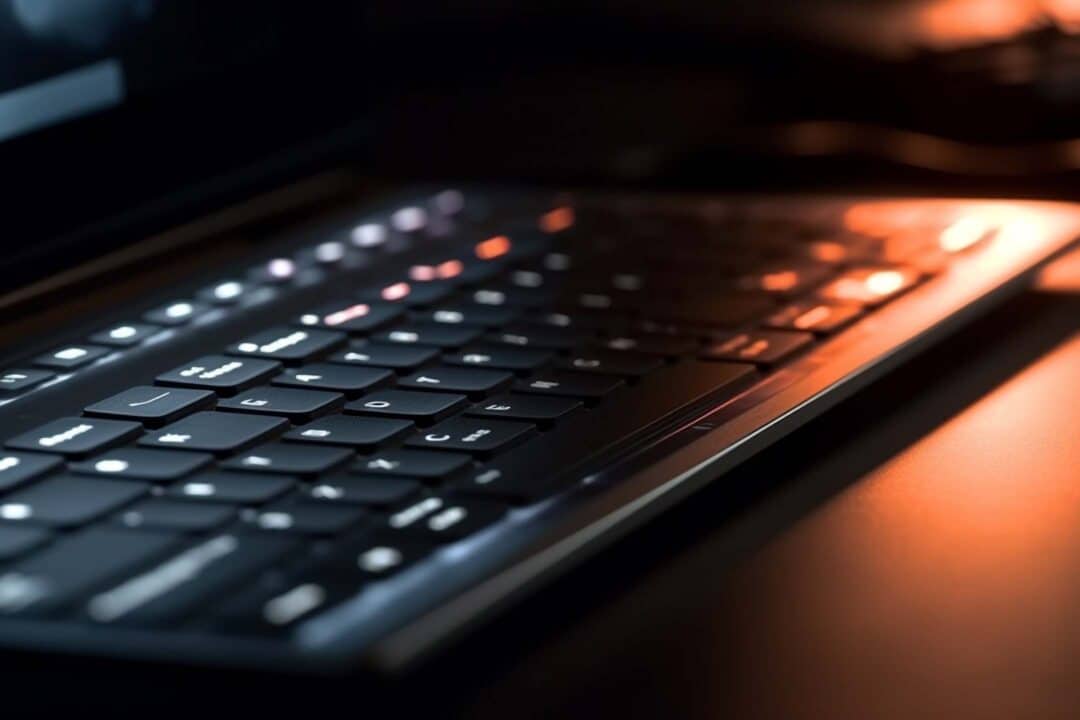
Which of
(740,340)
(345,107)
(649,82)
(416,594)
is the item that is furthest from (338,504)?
(649,82)

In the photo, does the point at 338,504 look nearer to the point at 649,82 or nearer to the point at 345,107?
the point at 345,107

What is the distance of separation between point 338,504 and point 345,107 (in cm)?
45

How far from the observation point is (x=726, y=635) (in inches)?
14.8

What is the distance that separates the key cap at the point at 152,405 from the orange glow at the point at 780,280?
22 cm

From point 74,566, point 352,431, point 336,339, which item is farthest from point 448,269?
point 74,566

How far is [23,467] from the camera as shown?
40cm

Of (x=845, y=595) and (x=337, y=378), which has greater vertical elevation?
(x=337, y=378)

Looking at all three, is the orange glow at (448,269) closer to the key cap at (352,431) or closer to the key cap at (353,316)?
the key cap at (353,316)

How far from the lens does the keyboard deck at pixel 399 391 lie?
33cm

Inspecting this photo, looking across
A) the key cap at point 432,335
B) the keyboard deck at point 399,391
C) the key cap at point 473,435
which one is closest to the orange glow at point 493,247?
the keyboard deck at point 399,391

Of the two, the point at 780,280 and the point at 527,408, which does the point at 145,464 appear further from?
the point at 780,280

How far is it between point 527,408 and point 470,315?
12 cm

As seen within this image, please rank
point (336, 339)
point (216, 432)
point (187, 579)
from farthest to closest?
point (336, 339)
point (216, 432)
point (187, 579)

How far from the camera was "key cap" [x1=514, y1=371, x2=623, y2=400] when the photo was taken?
46 cm
